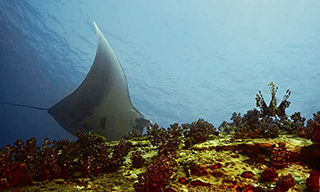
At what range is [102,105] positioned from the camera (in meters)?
6.86

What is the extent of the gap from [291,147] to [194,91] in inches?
1518

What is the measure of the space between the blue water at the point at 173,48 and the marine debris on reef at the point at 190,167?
2339 centimetres

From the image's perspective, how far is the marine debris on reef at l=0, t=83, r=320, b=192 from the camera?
7.80 ft

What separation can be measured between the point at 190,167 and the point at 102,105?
5.12 m

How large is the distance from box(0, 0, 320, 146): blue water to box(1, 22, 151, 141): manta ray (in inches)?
911

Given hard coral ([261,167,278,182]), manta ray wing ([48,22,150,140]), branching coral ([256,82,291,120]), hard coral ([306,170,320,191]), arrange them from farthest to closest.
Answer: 1. manta ray wing ([48,22,150,140])
2. branching coral ([256,82,291,120])
3. hard coral ([261,167,278,182])
4. hard coral ([306,170,320,191])

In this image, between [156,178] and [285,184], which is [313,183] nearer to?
[285,184]

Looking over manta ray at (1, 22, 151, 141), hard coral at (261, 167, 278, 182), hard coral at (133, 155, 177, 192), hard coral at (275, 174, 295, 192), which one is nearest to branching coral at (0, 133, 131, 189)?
hard coral at (133, 155, 177, 192)

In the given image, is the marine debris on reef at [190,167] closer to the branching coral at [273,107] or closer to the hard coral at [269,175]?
the hard coral at [269,175]

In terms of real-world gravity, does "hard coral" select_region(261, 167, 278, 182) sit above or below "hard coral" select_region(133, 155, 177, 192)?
above

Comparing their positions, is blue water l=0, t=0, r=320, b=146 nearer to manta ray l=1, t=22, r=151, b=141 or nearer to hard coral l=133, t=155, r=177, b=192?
manta ray l=1, t=22, r=151, b=141

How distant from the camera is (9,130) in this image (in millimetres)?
52219

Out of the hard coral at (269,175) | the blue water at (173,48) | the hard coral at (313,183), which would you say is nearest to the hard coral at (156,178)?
the hard coral at (269,175)

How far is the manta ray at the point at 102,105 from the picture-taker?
6789mm
